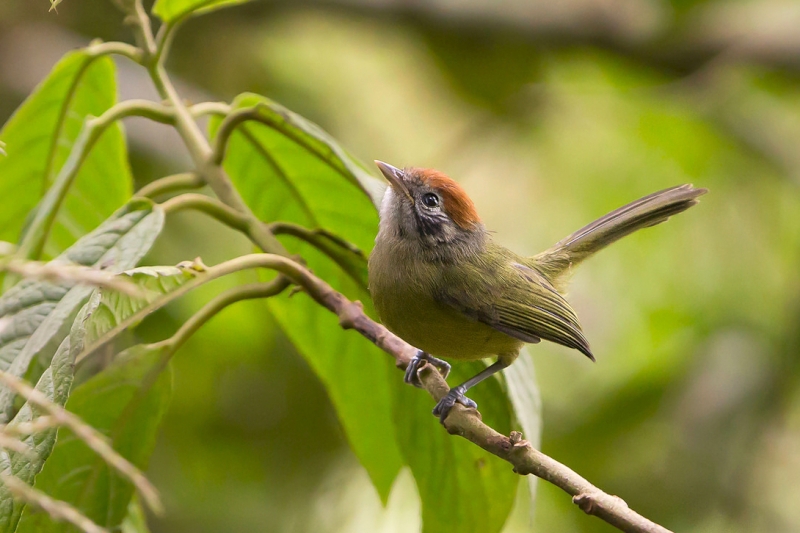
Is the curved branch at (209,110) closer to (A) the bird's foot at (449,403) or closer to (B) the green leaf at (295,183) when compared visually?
(B) the green leaf at (295,183)

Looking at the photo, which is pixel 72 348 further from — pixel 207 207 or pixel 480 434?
pixel 480 434

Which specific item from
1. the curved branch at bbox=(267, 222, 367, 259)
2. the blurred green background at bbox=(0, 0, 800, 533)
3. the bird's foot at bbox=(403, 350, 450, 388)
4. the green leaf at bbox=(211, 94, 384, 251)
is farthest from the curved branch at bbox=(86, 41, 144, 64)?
the blurred green background at bbox=(0, 0, 800, 533)

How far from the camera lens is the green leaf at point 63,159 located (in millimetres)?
2182

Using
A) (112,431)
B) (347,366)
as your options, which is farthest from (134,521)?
(347,366)

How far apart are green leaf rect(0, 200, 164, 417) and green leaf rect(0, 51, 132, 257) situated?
0.56 m

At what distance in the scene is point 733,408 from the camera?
4.14 meters

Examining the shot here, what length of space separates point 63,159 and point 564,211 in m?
3.23

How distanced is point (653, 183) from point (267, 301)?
3.13 meters

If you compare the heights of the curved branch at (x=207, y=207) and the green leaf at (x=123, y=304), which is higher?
the curved branch at (x=207, y=207)

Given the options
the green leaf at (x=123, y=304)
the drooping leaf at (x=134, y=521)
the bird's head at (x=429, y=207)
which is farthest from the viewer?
the bird's head at (x=429, y=207)

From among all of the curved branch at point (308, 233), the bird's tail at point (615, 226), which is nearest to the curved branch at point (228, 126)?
the curved branch at point (308, 233)

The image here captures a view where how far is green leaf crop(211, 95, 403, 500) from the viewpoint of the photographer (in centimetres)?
222

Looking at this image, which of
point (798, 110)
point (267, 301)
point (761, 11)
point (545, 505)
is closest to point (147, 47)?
point (267, 301)

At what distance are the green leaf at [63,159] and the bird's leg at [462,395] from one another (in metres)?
1.05
